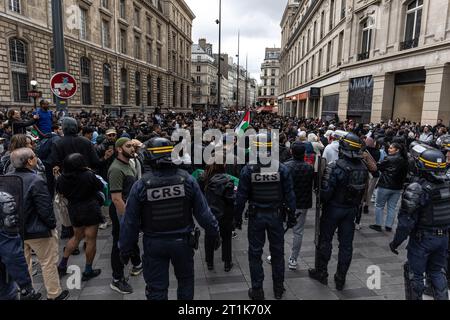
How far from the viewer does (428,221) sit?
3.00 meters

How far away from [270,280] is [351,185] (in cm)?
173

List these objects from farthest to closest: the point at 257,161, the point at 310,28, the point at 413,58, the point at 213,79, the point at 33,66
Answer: the point at 213,79, the point at 310,28, the point at 33,66, the point at 413,58, the point at 257,161

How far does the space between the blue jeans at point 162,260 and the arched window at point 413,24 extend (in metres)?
16.5

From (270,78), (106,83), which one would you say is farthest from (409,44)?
(270,78)

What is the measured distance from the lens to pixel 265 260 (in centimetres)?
466

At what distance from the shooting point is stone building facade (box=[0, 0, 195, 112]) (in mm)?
17875

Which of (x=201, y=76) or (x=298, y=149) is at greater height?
(x=201, y=76)

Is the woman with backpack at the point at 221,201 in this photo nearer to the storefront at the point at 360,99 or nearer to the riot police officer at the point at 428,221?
the riot police officer at the point at 428,221

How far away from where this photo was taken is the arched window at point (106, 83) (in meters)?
28.2

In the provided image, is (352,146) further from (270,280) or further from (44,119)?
(44,119)

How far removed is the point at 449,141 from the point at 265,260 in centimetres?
343
